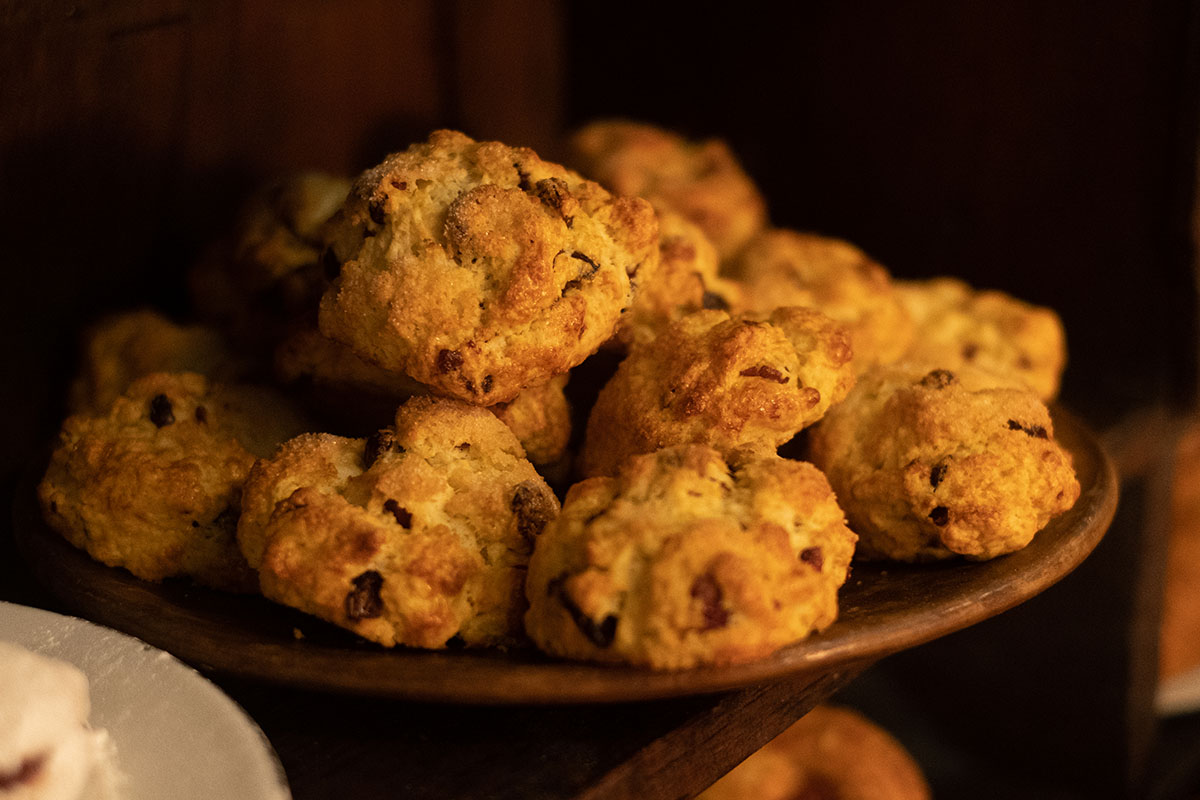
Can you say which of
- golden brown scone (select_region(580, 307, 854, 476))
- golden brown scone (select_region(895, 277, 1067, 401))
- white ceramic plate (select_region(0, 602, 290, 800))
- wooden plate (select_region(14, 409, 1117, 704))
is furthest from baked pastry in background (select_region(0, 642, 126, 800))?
golden brown scone (select_region(895, 277, 1067, 401))

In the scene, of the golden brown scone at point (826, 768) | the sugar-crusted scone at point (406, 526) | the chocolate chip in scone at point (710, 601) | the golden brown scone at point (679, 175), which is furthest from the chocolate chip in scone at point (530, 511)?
the golden brown scone at point (826, 768)

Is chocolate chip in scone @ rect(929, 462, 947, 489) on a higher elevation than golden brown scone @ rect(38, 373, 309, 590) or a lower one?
higher

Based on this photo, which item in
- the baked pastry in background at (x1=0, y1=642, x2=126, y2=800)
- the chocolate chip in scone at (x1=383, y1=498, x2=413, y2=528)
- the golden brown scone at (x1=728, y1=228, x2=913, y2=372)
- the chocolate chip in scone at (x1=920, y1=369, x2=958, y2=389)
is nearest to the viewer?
the baked pastry in background at (x1=0, y1=642, x2=126, y2=800)

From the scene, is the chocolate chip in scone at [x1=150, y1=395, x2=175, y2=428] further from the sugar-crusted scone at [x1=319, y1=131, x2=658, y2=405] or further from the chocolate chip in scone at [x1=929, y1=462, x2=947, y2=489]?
the chocolate chip in scone at [x1=929, y1=462, x2=947, y2=489]

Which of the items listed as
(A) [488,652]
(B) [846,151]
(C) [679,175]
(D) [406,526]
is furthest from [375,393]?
(B) [846,151]

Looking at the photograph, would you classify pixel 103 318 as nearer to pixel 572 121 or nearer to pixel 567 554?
pixel 567 554

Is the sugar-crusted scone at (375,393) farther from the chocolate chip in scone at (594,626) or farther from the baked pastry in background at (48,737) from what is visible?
the baked pastry in background at (48,737)
